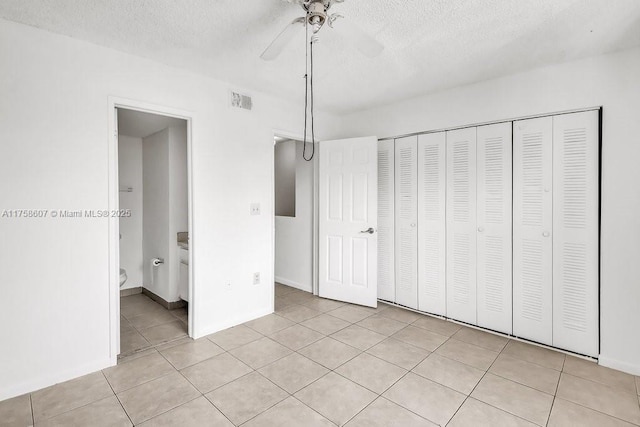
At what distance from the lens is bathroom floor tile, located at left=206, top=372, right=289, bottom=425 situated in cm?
193

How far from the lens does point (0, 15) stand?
1.97 metres

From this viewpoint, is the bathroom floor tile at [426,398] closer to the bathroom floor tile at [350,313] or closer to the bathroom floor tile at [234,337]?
the bathroom floor tile at [350,313]

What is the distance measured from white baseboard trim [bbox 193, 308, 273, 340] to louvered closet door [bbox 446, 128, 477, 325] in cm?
200

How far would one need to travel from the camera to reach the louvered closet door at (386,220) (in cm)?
377

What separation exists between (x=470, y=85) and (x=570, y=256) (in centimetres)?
179

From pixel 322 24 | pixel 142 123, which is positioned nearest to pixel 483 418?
pixel 322 24

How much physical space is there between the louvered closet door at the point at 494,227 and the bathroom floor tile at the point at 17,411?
3.53 metres

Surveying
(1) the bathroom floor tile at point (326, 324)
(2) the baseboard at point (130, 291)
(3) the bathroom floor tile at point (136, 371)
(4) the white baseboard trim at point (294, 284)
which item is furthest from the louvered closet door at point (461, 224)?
(2) the baseboard at point (130, 291)

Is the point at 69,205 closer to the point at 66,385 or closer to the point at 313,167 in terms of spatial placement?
the point at 66,385

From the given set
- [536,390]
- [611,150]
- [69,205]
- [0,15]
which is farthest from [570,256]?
[0,15]

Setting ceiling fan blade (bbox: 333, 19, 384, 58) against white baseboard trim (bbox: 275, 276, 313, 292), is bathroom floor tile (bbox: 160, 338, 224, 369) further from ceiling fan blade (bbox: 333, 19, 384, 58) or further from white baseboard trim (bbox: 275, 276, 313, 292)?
ceiling fan blade (bbox: 333, 19, 384, 58)

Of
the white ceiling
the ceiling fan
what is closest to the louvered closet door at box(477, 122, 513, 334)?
the ceiling fan

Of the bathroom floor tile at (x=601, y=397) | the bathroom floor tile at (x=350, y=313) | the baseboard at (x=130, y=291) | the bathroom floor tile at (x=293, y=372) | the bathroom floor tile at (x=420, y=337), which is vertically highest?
the baseboard at (x=130, y=291)

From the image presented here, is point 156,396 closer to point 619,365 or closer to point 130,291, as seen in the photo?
point 130,291
